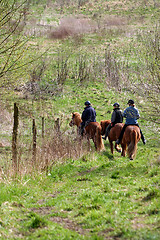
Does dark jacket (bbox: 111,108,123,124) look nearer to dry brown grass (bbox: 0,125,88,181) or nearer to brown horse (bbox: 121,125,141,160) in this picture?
brown horse (bbox: 121,125,141,160)

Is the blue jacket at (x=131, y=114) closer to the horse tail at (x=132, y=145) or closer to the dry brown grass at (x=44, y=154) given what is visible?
the horse tail at (x=132, y=145)

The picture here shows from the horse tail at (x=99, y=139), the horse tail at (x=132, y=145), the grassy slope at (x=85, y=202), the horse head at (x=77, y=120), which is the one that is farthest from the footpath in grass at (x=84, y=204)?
the horse head at (x=77, y=120)

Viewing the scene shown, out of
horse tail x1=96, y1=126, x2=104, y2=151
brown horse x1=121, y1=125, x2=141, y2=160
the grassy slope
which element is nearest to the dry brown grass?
the grassy slope

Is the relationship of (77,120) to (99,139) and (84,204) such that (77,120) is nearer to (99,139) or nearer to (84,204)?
(99,139)

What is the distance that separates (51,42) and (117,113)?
3013 centimetres

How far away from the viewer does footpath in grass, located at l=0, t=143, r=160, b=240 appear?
605 cm

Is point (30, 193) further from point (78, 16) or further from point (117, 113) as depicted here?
point (78, 16)

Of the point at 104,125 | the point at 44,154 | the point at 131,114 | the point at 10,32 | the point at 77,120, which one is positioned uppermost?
the point at 10,32

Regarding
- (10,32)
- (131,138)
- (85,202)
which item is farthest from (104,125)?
(85,202)

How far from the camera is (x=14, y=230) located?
633 cm

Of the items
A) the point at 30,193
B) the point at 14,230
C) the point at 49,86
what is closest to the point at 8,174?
the point at 30,193

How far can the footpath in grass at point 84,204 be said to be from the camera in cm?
605

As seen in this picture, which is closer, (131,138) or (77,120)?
(131,138)

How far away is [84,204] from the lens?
7555 mm
